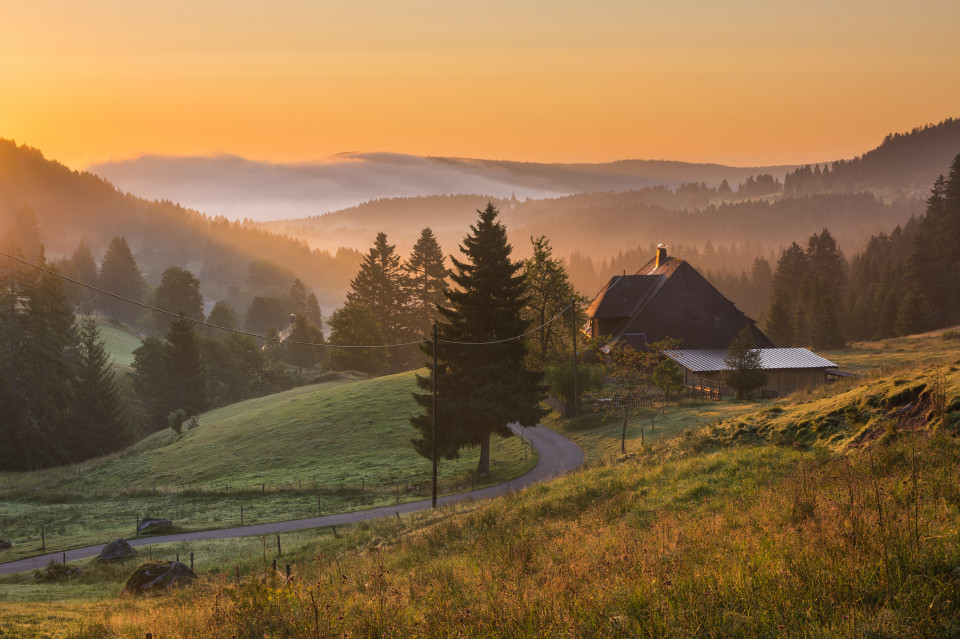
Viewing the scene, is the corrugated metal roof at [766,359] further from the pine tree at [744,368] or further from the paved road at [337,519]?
the paved road at [337,519]

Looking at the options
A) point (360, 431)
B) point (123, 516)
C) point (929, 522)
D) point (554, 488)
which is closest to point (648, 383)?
point (360, 431)

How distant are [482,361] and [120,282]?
513 feet

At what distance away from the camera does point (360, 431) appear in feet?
182

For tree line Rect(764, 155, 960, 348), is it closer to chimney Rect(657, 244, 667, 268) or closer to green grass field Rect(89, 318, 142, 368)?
chimney Rect(657, 244, 667, 268)

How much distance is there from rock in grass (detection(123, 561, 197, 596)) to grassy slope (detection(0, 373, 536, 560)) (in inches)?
572

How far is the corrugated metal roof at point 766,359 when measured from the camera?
2167 inches

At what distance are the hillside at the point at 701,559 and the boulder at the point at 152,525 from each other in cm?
1673

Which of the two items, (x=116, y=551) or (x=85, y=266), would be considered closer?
(x=116, y=551)

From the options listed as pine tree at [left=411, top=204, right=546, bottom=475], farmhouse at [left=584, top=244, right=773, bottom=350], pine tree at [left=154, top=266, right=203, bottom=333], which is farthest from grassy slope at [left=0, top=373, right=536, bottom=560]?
pine tree at [left=154, top=266, right=203, bottom=333]

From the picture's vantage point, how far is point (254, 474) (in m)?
48.1

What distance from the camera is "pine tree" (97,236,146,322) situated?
156500 mm

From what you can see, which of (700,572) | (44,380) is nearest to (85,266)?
(44,380)

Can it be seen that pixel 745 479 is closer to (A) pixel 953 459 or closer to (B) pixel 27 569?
(A) pixel 953 459

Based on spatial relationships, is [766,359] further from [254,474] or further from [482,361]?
[254,474]
